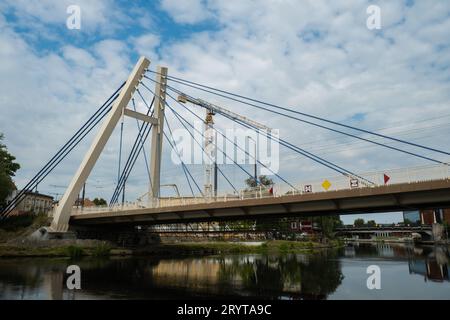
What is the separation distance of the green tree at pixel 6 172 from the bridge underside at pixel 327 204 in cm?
Result: 2073

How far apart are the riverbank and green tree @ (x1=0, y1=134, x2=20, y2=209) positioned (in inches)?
400

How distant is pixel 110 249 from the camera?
1746 inches

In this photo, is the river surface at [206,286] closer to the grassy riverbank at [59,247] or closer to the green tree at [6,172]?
the grassy riverbank at [59,247]

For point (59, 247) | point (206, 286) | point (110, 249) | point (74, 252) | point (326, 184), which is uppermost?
point (326, 184)

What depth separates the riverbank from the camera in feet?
125

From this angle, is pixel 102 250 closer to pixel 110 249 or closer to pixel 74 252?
pixel 110 249

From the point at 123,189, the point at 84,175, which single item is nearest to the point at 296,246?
the point at 123,189

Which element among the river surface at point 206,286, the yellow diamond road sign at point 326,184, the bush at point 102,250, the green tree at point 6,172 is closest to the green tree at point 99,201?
the green tree at point 6,172

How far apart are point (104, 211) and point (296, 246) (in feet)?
135

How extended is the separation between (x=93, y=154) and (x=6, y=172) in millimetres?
19343

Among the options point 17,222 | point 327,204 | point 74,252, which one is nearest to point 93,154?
point 74,252
